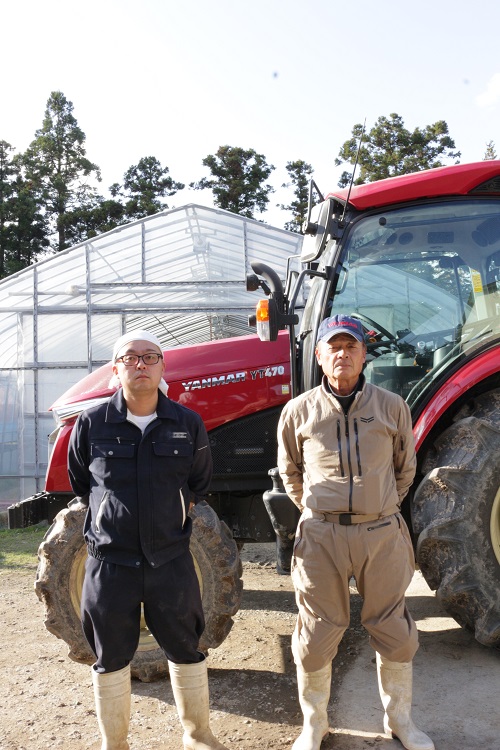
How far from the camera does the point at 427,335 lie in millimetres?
3906

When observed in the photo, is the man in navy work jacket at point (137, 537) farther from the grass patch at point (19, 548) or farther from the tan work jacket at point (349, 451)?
the grass patch at point (19, 548)

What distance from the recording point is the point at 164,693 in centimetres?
384

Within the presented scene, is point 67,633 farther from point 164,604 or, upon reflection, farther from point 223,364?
point 223,364

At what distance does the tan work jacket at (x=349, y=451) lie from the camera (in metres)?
2.99

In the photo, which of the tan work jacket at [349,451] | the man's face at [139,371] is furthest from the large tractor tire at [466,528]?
the man's face at [139,371]

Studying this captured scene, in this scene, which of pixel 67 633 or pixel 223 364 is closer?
pixel 67 633

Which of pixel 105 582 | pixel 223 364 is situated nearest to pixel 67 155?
pixel 223 364

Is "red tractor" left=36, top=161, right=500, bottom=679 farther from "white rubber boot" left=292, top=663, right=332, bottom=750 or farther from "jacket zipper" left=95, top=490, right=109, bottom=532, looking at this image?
"jacket zipper" left=95, top=490, right=109, bottom=532

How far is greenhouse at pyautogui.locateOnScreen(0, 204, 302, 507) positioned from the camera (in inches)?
491

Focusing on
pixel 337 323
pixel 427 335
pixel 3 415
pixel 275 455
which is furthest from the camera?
pixel 3 415

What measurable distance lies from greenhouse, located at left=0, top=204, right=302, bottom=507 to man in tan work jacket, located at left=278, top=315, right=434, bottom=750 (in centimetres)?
957

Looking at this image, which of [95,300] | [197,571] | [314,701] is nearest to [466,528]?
[314,701]

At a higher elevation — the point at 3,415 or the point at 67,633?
the point at 3,415

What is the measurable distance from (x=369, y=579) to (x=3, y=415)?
10.7 m
